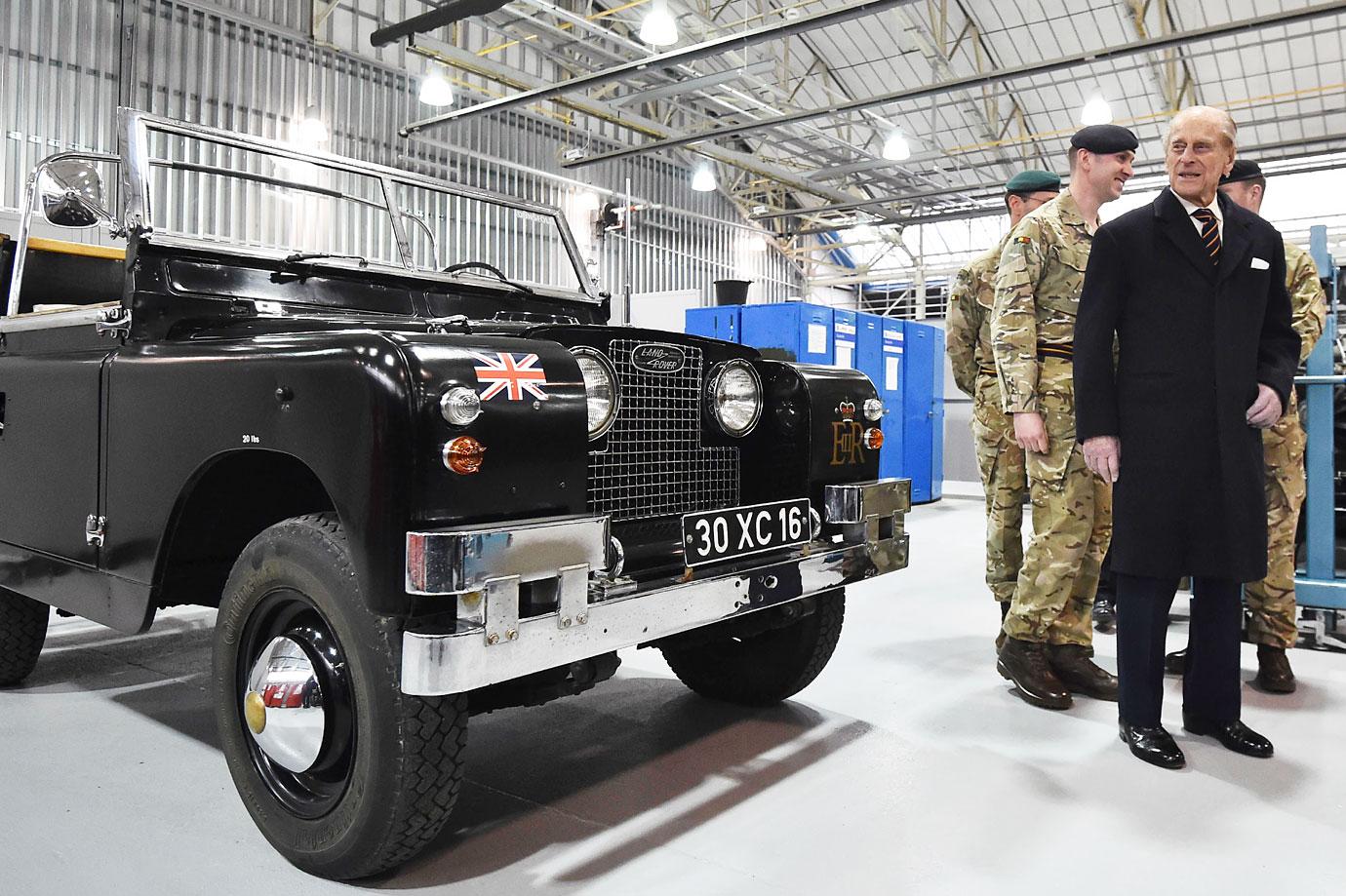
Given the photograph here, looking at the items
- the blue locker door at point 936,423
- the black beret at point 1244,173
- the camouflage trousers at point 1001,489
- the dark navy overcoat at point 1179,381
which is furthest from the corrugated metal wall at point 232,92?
the dark navy overcoat at point 1179,381

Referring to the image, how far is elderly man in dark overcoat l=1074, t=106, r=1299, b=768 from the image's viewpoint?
250cm

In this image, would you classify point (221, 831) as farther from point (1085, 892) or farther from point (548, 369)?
point (1085, 892)

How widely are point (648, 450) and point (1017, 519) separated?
1989mm

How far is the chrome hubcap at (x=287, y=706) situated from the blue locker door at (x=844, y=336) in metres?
7.17

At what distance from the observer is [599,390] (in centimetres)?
210

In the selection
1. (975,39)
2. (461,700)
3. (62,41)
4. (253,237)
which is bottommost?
(461,700)

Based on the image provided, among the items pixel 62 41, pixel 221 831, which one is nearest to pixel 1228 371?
pixel 221 831

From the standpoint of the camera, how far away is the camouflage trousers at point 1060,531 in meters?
3.06

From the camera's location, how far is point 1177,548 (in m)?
2.51

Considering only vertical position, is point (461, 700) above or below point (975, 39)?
below

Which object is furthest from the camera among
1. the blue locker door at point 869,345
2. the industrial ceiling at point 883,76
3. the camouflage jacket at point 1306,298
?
the industrial ceiling at point 883,76

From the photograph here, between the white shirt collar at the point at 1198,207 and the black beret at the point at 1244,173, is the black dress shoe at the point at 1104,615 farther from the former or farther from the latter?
the white shirt collar at the point at 1198,207

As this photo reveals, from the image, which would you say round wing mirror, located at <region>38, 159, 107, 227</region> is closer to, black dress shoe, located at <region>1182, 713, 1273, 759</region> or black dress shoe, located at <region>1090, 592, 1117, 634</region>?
black dress shoe, located at <region>1182, 713, 1273, 759</region>

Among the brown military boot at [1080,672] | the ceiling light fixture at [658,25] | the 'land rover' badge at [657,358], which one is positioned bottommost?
the brown military boot at [1080,672]
